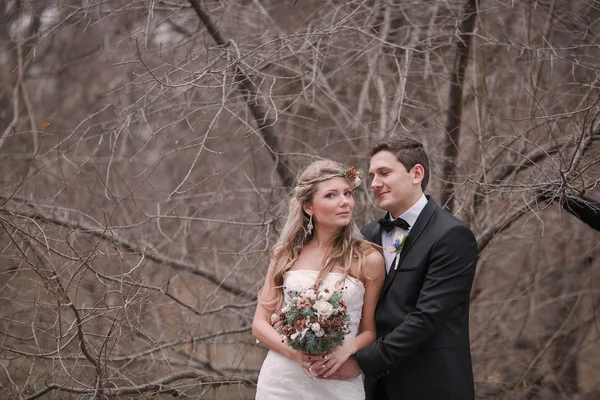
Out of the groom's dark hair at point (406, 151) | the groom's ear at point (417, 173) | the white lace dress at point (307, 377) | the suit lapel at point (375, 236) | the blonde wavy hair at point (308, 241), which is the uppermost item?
the groom's dark hair at point (406, 151)

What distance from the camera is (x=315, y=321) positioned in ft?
11.9

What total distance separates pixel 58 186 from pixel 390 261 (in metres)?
5.35

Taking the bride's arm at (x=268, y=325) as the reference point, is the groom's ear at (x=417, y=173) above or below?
above

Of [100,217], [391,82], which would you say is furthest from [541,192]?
[100,217]

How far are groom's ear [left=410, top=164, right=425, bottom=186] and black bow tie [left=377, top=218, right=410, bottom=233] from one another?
24 cm

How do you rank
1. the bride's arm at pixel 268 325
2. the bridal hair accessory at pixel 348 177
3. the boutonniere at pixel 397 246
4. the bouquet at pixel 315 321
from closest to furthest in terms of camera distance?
the bouquet at pixel 315 321
the boutonniere at pixel 397 246
the bride's arm at pixel 268 325
the bridal hair accessory at pixel 348 177

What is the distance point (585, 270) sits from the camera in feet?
26.5

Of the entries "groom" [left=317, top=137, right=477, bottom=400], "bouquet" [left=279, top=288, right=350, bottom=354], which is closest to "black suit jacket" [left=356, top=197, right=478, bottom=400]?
"groom" [left=317, top=137, right=477, bottom=400]

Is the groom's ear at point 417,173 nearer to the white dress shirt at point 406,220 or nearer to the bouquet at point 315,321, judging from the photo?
the white dress shirt at point 406,220

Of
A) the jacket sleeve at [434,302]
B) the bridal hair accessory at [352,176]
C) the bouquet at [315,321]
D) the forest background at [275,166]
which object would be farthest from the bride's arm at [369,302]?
the forest background at [275,166]

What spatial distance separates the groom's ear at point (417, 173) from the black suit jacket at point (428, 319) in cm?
23

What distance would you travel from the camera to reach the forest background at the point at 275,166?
18.0 feet

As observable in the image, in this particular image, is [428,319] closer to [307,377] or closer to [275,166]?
[307,377]

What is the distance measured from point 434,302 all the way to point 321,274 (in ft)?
2.35
